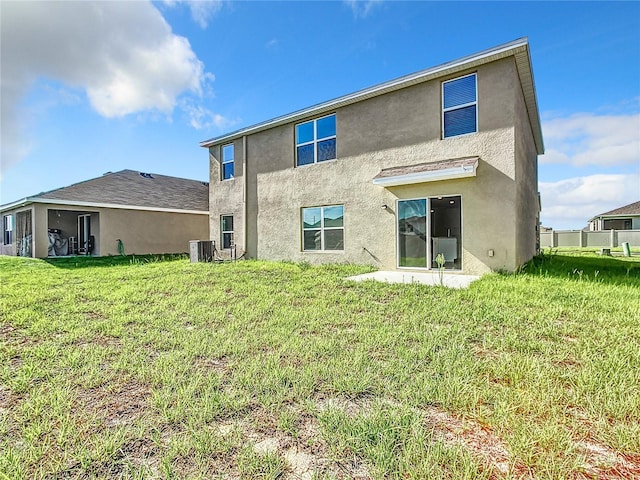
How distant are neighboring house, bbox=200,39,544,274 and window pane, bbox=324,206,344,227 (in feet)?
0.15

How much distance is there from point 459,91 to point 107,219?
61.1 feet

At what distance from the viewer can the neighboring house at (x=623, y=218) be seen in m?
30.6

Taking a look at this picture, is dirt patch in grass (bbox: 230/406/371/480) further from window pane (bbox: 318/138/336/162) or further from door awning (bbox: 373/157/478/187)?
window pane (bbox: 318/138/336/162)

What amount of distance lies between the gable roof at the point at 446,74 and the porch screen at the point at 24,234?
42.1ft

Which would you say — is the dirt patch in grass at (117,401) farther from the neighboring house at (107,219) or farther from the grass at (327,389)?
the neighboring house at (107,219)

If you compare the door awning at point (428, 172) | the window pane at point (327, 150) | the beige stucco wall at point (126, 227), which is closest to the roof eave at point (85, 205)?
the beige stucco wall at point (126, 227)

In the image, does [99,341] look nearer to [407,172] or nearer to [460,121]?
[407,172]

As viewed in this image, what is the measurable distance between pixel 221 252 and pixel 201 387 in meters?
12.8

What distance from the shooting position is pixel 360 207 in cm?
1091

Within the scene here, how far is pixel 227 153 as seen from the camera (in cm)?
1536

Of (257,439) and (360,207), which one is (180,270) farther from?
(257,439)

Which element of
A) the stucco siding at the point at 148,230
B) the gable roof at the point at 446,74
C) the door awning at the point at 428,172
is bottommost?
the stucco siding at the point at 148,230

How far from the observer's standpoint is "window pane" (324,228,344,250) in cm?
1145

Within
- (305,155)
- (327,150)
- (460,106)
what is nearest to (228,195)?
(305,155)
